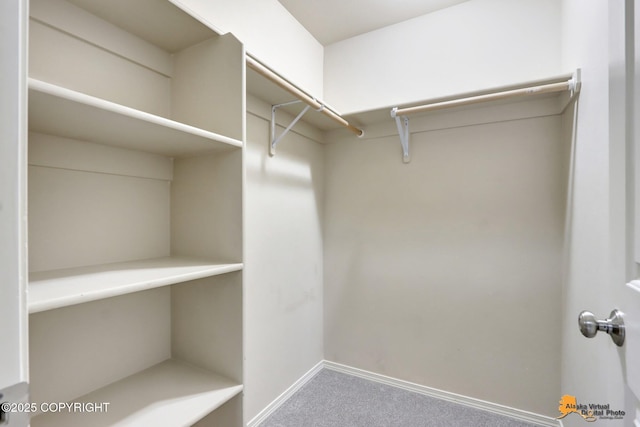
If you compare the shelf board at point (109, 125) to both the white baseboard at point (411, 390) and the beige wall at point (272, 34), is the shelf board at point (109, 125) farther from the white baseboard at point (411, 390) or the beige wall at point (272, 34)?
the white baseboard at point (411, 390)

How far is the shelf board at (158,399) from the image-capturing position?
32.2 inches

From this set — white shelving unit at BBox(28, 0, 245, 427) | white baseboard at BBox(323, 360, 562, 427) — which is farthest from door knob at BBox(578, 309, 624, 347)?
white baseboard at BBox(323, 360, 562, 427)

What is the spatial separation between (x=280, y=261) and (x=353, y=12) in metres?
1.71

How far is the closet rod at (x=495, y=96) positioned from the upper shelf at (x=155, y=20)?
1113 mm

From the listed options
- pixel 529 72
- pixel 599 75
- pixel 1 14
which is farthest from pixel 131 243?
pixel 529 72

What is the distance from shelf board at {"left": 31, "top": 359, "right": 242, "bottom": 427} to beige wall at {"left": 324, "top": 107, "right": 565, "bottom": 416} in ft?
4.39

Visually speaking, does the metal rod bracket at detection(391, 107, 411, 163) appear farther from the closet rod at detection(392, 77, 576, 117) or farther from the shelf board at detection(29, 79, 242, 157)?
the shelf board at detection(29, 79, 242, 157)

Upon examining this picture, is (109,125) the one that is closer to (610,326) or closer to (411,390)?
(610,326)

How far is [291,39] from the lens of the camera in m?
1.96

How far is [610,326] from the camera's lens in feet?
2.04

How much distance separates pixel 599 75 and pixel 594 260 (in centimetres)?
66

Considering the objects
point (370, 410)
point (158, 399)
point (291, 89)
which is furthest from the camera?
point (370, 410)
